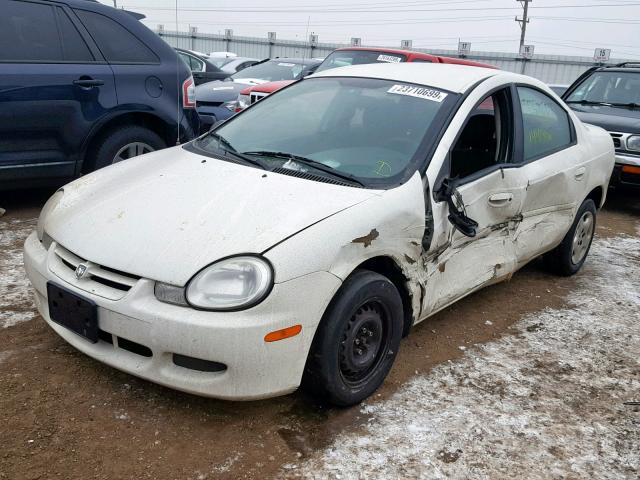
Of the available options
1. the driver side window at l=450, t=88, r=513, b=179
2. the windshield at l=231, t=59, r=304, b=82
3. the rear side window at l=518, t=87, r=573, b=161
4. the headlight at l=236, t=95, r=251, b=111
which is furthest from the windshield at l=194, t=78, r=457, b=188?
the windshield at l=231, t=59, r=304, b=82

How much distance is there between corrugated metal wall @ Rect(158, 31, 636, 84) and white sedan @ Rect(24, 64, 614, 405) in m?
20.1

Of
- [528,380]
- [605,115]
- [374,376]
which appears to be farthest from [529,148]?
[605,115]

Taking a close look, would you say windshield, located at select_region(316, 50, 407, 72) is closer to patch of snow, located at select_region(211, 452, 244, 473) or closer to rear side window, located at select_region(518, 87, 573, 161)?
rear side window, located at select_region(518, 87, 573, 161)

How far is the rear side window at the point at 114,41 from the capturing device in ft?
18.1

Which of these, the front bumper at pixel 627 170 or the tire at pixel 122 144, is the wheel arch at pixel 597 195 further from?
the tire at pixel 122 144

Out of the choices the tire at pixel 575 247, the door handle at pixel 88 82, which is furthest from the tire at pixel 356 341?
the door handle at pixel 88 82

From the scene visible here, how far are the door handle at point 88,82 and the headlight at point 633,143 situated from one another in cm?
586

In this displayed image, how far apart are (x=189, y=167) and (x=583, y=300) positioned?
3020 millimetres

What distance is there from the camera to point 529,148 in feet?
13.1

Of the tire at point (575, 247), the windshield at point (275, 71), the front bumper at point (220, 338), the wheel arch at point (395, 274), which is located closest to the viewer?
the front bumper at point (220, 338)

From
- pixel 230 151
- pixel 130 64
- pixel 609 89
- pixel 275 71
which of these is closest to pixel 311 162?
pixel 230 151

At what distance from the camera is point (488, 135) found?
3.84 meters

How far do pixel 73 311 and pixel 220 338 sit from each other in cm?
72

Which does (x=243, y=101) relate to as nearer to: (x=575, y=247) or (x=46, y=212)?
(x=575, y=247)
